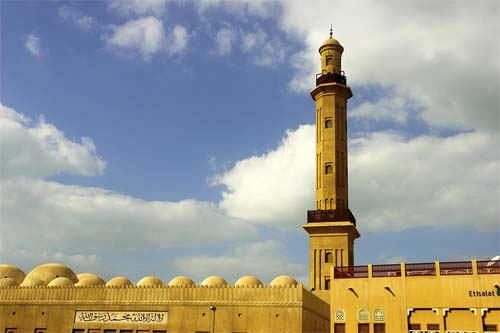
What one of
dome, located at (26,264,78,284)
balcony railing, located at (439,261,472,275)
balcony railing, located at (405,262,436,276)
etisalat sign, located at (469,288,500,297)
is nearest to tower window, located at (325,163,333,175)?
balcony railing, located at (405,262,436,276)

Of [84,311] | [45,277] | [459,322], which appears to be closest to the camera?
[459,322]

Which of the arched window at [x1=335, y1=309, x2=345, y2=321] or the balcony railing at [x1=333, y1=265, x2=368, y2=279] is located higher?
the balcony railing at [x1=333, y1=265, x2=368, y2=279]

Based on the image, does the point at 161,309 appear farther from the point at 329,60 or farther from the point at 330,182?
the point at 329,60

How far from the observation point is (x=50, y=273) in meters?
46.2

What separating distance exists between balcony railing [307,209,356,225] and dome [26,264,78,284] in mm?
20872

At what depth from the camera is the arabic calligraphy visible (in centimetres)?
3581

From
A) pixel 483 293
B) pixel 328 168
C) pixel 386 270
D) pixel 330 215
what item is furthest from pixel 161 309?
pixel 483 293

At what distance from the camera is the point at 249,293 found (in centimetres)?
3484

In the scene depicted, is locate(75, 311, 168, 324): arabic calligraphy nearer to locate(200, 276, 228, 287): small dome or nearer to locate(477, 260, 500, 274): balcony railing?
locate(200, 276, 228, 287): small dome

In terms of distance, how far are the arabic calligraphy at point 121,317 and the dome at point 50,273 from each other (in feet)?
31.8

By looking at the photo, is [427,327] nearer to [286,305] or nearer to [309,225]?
[286,305]

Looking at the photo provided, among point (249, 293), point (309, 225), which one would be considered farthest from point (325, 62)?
point (249, 293)

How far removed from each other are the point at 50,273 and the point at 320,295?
22.5m

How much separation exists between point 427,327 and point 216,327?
12696mm
